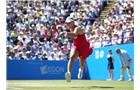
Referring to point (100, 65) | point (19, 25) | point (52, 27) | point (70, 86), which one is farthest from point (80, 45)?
point (52, 27)

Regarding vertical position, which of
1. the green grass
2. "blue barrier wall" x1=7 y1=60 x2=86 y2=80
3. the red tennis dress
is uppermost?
the red tennis dress

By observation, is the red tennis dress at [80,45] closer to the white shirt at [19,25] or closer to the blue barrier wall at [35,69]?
the blue barrier wall at [35,69]

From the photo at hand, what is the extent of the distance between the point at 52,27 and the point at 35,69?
9.98 ft

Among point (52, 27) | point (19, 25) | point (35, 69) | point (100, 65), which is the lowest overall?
point (35, 69)

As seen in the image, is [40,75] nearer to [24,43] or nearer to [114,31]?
[24,43]

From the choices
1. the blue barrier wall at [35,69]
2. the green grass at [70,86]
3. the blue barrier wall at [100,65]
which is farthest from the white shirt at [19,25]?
the green grass at [70,86]

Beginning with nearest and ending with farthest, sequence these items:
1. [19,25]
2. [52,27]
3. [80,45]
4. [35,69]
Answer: [80,45]
[35,69]
[19,25]
[52,27]

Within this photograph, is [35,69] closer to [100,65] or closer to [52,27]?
[52,27]

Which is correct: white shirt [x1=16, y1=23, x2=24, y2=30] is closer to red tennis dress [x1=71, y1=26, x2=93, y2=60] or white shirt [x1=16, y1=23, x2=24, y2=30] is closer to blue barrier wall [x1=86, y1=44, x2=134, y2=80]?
blue barrier wall [x1=86, y1=44, x2=134, y2=80]

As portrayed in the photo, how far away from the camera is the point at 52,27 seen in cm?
2291

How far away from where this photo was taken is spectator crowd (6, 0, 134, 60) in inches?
803

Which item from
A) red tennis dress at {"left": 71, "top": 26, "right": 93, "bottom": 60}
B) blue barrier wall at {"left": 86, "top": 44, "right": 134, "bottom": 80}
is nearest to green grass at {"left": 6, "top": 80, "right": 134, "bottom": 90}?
red tennis dress at {"left": 71, "top": 26, "right": 93, "bottom": 60}

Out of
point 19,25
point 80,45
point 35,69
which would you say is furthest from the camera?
point 19,25

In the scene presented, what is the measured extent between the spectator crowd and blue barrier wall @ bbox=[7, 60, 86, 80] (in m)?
0.32
